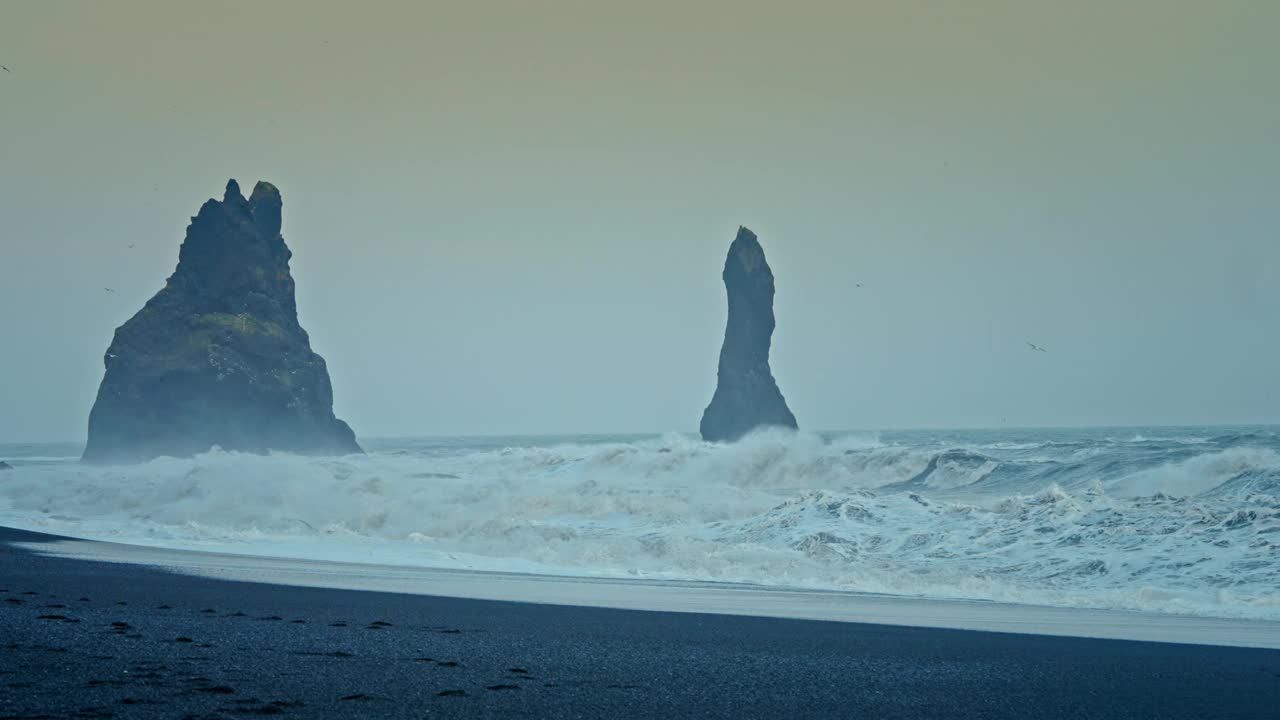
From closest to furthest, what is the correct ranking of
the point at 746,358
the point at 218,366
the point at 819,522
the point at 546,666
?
the point at 546,666, the point at 819,522, the point at 218,366, the point at 746,358

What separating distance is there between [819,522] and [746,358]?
70.1 m

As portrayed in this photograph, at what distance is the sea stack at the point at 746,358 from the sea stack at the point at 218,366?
94.1 feet

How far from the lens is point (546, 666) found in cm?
771

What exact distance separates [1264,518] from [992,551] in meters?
3.47

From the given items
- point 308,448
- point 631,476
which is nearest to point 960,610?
point 631,476

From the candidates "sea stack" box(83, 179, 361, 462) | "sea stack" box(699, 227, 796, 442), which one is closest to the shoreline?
"sea stack" box(83, 179, 361, 462)

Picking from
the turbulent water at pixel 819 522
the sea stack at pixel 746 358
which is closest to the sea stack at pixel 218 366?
the sea stack at pixel 746 358

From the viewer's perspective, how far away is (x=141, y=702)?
223 inches

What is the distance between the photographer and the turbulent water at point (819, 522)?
13.8 metres

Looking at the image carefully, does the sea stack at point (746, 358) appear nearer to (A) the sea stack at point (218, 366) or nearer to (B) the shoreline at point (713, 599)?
(A) the sea stack at point (218, 366)

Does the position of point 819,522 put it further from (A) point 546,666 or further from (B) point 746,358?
(B) point 746,358

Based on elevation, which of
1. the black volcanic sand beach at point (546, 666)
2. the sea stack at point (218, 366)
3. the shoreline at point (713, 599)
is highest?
the sea stack at point (218, 366)

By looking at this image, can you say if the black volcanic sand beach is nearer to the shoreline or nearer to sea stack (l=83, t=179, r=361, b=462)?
the shoreline

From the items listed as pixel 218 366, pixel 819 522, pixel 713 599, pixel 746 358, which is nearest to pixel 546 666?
pixel 713 599
